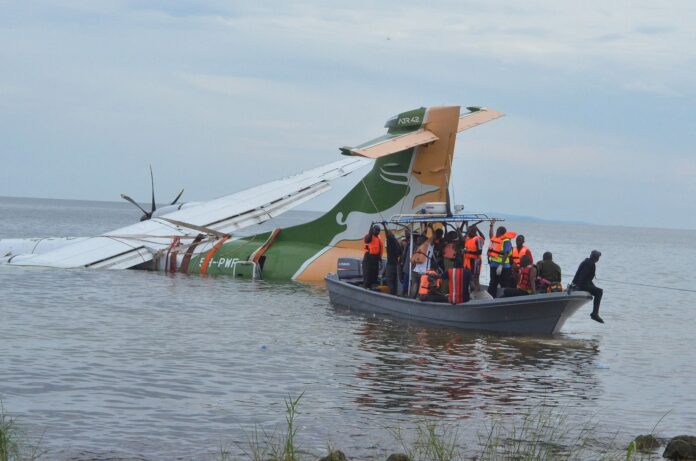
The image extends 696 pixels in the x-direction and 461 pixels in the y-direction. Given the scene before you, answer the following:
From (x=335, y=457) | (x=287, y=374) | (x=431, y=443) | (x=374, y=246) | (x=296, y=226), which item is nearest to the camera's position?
(x=335, y=457)

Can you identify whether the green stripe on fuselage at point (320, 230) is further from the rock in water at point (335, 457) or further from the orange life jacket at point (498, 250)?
the rock in water at point (335, 457)

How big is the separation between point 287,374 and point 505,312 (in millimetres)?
5830

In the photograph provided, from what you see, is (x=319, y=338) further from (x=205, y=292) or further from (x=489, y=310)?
(x=205, y=292)

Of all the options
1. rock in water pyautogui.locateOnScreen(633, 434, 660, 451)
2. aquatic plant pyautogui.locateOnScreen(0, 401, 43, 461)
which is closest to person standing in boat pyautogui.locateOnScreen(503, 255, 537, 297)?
rock in water pyautogui.locateOnScreen(633, 434, 660, 451)

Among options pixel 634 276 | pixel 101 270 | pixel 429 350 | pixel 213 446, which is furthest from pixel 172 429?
pixel 634 276

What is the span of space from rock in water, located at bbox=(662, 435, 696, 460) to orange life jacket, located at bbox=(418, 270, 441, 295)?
9.54 meters

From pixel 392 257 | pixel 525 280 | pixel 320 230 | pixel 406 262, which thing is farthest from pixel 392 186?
pixel 525 280

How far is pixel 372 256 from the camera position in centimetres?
2122

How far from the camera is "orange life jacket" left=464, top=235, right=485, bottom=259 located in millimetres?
18734

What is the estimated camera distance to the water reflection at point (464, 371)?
40.3ft

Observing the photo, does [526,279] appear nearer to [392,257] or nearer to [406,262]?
[406,262]

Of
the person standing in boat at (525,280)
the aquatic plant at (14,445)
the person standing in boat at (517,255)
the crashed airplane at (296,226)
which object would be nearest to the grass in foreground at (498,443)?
the aquatic plant at (14,445)

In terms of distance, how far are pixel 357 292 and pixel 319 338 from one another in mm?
3920

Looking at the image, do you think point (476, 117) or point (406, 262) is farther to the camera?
point (476, 117)
